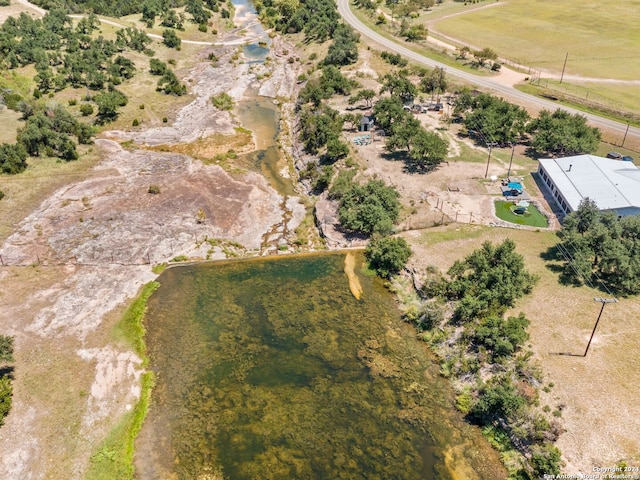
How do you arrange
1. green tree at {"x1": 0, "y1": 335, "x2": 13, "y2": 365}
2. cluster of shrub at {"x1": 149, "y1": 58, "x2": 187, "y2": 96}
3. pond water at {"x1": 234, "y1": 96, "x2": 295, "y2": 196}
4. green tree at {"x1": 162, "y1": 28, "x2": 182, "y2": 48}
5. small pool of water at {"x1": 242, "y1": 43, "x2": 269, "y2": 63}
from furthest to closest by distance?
small pool of water at {"x1": 242, "y1": 43, "x2": 269, "y2": 63}
green tree at {"x1": 162, "y1": 28, "x2": 182, "y2": 48}
cluster of shrub at {"x1": 149, "y1": 58, "x2": 187, "y2": 96}
pond water at {"x1": 234, "y1": 96, "x2": 295, "y2": 196}
green tree at {"x1": 0, "y1": 335, "x2": 13, "y2": 365}

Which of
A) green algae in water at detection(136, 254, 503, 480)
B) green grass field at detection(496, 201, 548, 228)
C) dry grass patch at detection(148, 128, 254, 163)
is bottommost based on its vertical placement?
green algae in water at detection(136, 254, 503, 480)

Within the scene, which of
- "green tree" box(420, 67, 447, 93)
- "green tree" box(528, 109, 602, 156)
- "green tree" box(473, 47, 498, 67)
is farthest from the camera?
"green tree" box(473, 47, 498, 67)

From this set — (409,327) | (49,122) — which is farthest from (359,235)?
(49,122)

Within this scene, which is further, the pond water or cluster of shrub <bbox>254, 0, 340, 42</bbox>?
cluster of shrub <bbox>254, 0, 340, 42</bbox>

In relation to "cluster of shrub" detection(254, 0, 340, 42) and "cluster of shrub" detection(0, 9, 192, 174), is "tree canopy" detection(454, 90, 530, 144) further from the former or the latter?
"cluster of shrub" detection(0, 9, 192, 174)

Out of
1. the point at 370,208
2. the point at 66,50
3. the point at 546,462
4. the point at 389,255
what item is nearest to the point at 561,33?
the point at 370,208

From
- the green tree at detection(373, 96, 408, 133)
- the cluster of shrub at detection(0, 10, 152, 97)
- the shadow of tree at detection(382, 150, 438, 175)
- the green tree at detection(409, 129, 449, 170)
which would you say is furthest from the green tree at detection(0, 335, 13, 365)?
the cluster of shrub at detection(0, 10, 152, 97)

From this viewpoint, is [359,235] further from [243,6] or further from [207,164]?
[243,6]
